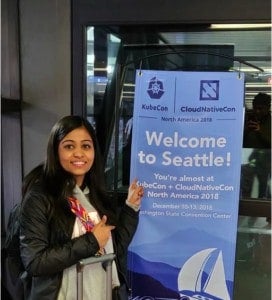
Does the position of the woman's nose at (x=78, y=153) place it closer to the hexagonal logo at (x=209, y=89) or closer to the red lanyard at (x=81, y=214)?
the red lanyard at (x=81, y=214)

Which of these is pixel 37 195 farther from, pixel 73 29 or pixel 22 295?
pixel 73 29

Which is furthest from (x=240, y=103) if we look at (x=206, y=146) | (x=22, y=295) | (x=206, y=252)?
(x=22, y=295)

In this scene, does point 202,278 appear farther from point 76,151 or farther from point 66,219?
point 76,151

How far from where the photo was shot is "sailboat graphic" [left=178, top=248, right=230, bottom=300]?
203cm

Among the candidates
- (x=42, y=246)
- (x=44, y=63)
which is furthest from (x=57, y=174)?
(x=44, y=63)

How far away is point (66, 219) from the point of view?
63.7 inches

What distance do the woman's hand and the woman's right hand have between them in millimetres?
313

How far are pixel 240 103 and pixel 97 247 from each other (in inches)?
35.2

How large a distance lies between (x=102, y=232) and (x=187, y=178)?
57cm

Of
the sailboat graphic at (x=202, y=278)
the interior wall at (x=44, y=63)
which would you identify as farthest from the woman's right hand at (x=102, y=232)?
the interior wall at (x=44, y=63)

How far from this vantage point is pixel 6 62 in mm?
2418

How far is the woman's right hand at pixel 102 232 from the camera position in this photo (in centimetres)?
159

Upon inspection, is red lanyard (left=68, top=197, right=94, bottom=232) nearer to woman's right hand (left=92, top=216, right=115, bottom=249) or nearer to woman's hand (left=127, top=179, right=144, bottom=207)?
woman's right hand (left=92, top=216, right=115, bottom=249)

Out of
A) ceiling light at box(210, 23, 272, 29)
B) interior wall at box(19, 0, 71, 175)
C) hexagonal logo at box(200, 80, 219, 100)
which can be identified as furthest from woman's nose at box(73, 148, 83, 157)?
ceiling light at box(210, 23, 272, 29)
